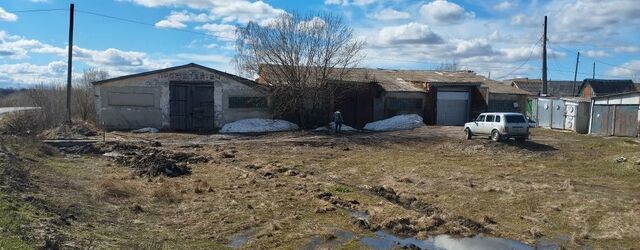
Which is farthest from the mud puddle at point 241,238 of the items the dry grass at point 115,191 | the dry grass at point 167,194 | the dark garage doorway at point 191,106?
the dark garage doorway at point 191,106

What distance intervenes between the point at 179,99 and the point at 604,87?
51085 millimetres

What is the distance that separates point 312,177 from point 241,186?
305cm

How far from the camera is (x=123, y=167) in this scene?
65.6 feet

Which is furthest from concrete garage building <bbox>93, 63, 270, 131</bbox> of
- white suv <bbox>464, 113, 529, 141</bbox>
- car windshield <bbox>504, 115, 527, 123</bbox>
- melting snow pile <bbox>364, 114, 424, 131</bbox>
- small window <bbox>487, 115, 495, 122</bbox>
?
car windshield <bbox>504, 115, 527, 123</bbox>

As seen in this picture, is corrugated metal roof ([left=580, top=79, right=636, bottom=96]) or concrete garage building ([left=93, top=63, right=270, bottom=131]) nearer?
concrete garage building ([left=93, top=63, right=270, bottom=131])

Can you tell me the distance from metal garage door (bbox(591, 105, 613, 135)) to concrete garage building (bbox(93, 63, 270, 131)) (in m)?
20.3

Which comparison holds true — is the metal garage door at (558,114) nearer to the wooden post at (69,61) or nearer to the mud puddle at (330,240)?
the mud puddle at (330,240)

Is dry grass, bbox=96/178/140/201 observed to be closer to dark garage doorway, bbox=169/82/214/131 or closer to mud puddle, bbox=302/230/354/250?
mud puddle, bbox=302/230/354/250

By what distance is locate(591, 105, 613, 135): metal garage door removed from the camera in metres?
31.7

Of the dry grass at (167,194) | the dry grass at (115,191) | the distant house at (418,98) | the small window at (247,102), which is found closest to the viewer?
the dry grass at (115,191)

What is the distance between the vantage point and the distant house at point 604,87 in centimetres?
6309

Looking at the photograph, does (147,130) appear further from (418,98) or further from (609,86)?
(609,86)

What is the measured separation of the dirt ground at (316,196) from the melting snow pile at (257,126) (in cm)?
896

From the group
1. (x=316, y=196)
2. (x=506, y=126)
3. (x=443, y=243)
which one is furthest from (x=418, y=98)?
(x=443, y=243)
